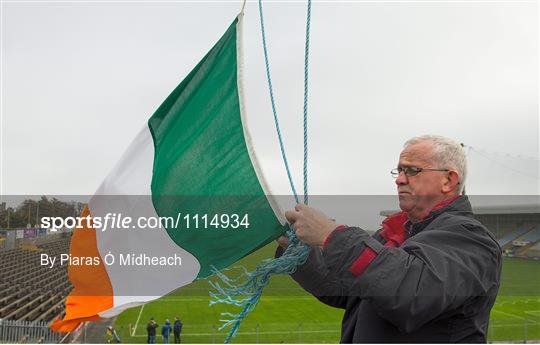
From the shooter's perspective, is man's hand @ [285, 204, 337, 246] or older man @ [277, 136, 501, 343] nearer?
older man @ [277, 136, 501, 343]

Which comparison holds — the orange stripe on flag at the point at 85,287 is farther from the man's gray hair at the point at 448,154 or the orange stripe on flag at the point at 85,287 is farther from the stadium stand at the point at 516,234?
the stadium stand at the point at 516,234

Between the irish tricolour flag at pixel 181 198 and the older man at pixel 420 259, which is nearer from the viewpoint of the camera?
the older man at pixel 420 259

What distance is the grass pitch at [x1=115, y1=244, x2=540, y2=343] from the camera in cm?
1615

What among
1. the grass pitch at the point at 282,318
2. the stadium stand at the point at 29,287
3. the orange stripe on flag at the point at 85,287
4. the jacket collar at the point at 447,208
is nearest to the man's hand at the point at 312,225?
the jacket collar at the point at 447,208

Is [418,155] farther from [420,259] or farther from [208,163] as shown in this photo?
[208,163]

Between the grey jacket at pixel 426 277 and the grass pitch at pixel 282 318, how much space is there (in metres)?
10.6

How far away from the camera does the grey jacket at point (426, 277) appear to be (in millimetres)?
1145

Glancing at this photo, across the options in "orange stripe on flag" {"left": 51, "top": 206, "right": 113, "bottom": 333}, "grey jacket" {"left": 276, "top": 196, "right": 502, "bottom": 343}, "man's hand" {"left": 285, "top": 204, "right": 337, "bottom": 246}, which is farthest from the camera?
"orange stripe on flag" {"left": 51, "top": 206, "right": 113, "bottom": 333}

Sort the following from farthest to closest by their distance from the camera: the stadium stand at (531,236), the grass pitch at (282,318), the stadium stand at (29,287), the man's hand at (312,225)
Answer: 1. the stadium stand at (531,236)
2. the stadium stand at (29,287)
3. the grass pitch at (282,318)
4. the man's hand at (312,225)

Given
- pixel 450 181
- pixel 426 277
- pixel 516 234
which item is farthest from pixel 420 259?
pixel 516 234

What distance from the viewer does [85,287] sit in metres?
1.94

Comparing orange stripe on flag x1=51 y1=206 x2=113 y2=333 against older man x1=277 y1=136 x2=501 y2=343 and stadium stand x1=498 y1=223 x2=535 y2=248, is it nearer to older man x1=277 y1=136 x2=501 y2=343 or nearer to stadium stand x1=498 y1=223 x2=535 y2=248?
older man x1=277 y1=136 x2=501 y2=343

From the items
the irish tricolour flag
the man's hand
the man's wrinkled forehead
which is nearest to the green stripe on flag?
the irish tricolour flag

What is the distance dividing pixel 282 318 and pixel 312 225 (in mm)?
20162
